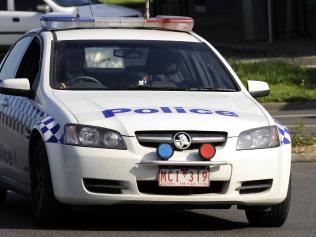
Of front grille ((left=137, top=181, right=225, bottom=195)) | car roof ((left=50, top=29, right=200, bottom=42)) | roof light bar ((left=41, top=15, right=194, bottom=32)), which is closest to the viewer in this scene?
front grille ((left=137, top=181, right=225, bottom=195))

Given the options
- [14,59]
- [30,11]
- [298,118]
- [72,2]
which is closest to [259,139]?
[14,59]

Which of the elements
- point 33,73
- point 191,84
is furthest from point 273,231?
point 33,73

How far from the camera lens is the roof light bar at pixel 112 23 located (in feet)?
33.1

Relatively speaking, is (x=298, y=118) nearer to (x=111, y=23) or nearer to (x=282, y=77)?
(x=282, y=77)

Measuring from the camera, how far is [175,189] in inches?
332

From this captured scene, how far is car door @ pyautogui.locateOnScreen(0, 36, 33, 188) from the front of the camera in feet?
31.0

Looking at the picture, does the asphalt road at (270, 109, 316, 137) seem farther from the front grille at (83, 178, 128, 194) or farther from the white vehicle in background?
the front grille at (83, 178, 128, 194)

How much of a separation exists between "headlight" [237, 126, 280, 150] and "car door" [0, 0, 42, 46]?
17.2 meters

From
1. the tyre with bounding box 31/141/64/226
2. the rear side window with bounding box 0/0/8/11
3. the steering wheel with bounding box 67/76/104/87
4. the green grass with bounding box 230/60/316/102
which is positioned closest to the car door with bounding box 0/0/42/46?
the rear side window with bounding box 0/0/8/11

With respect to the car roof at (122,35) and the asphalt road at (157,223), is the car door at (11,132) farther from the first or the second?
the car roof at (122,35)

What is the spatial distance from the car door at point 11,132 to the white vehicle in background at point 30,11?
1466 centimetres

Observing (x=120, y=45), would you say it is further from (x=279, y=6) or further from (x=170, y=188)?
(x=279, y=6)

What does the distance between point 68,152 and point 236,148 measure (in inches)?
43.5

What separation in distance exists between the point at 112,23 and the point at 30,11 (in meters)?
15.9
